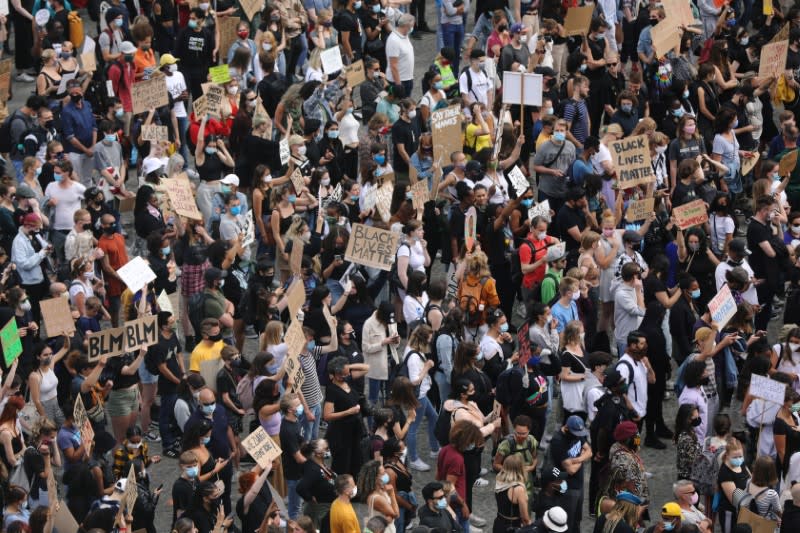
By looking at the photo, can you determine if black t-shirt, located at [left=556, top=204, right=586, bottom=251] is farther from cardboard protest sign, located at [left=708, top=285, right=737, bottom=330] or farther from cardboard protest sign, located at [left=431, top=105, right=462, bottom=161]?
cardboard protest sign, located at [left=708, top=285, right=737, bottom=330]

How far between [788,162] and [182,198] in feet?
23.7

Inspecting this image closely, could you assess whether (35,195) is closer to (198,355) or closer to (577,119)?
(198,355)

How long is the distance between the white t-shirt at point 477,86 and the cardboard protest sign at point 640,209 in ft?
12.3

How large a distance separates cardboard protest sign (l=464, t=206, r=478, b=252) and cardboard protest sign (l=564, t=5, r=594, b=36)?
17.5 feet

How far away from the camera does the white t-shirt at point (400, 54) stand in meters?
22.1

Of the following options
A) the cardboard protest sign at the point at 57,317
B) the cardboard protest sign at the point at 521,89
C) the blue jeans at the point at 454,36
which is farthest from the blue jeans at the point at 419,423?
the blue jeans at the point at 454,36

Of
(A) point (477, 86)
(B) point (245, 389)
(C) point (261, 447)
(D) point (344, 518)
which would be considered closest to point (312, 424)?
(B) point (245, 389)

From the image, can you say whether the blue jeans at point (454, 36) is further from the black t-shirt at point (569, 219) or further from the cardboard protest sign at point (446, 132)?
the black t-shirt at point (569, 219)

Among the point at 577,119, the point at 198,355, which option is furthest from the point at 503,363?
the point at 577,119

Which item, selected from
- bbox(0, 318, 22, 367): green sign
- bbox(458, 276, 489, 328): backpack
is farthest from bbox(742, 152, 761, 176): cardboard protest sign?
bbox(0, 318, 22, 367): green sign

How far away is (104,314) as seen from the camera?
16.8m

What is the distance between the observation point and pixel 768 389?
A: 14.9m

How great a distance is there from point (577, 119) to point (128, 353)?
729cm

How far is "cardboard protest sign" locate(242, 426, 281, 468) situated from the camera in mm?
13859
